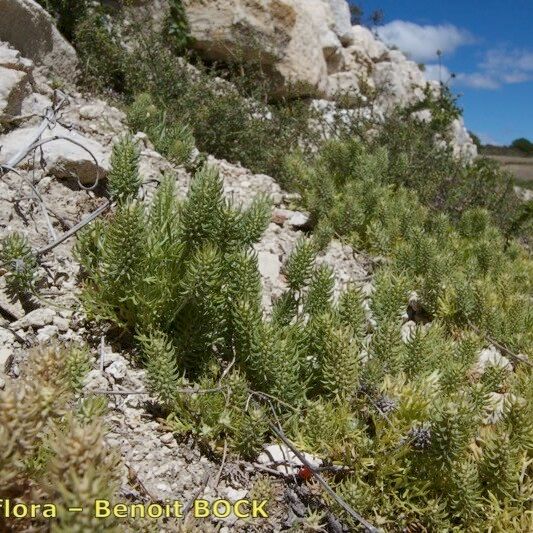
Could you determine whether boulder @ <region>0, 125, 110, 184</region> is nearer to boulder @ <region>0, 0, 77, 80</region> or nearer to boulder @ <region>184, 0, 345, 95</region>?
boulder @ <region>0, 0, 77, 80</region>

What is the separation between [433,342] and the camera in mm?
2846

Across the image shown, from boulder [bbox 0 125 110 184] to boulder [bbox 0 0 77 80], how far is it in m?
1.53

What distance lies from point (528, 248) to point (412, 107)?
3.77 metres

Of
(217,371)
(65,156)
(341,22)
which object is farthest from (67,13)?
(341,22)

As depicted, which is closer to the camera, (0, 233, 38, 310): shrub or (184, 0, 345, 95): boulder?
(0, 233, 38, 310): shrub

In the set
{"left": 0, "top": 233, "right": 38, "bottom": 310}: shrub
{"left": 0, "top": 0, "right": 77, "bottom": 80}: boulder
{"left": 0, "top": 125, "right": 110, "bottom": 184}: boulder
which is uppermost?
{"left": 0, "top": 0, "right": 77, "bottom": 80}: boulder

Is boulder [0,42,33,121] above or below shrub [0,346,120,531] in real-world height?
above

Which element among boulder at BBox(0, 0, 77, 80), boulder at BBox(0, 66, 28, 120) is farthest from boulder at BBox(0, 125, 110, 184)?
boulder at BBox(0, 0, 77, 80)

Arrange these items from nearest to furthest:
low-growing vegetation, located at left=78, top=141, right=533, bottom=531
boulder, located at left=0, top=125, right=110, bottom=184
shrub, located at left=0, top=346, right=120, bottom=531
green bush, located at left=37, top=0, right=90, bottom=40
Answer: shrub, located at left=0, top=346, right=120, bottom=531, low-growing vegetation, located at left=78, top=141, right=533, bottom=531, boulder, located at left=0, top=125, right=110, bottom=184, green bush, located at left=37, top=0, right=90, bottom=40

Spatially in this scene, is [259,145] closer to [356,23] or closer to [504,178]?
[504,178]

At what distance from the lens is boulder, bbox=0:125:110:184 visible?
11.2 ft

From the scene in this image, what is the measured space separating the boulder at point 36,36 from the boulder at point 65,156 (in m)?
1.53

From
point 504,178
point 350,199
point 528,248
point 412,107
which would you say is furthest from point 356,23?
point 350,199

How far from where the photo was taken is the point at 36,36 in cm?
484
